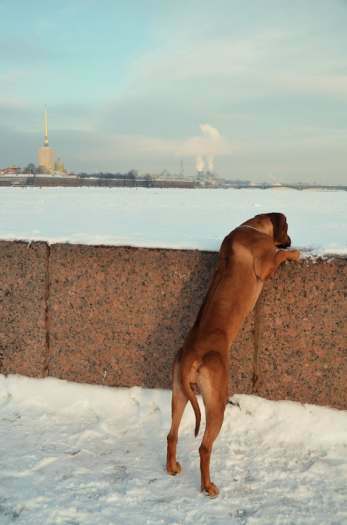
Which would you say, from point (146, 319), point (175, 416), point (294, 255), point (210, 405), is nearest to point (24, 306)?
point (146, 319)

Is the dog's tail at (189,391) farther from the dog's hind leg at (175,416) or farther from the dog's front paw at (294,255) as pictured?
the dog's front paw at (294,255)

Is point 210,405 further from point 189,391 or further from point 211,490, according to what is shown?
point 211,490

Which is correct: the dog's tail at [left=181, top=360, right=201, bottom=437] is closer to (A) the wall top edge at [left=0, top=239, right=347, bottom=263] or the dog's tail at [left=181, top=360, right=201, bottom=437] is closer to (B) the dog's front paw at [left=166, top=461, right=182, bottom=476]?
(B) the dog's front paw at [left=166, top=461, right=182, bottom=476]

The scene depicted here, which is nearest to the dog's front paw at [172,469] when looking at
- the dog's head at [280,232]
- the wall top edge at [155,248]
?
the wall top edge at [155,248]

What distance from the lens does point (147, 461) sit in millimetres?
4004

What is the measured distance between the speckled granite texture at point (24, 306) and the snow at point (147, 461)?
0.65ft

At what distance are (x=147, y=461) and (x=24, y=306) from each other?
200 centimetres

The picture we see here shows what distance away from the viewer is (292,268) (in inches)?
178

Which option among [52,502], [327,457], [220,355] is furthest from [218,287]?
[52,502]

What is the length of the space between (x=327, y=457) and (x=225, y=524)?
1144 millimetres

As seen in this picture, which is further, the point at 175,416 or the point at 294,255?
the point at 294,255

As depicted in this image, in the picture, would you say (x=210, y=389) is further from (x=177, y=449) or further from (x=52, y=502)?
(x=52, y=502)

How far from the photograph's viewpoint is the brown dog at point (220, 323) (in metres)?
3.58


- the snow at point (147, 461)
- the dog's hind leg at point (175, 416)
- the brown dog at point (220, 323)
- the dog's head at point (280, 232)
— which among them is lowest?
the snow at point (147, 461)
